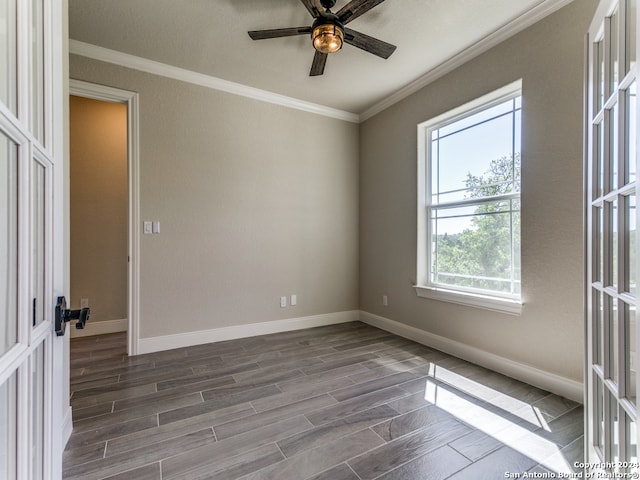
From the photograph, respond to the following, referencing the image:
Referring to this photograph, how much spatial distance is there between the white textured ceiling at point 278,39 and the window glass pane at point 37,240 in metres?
2.11

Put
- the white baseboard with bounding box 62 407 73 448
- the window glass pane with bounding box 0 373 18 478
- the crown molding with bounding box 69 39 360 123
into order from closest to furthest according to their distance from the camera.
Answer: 1. the window glass pane with bounding box 0 373 18 478
2. the white baseboard with bounding box 62 407 73 448
3. the crown molding with bounding box 69 39 360 123

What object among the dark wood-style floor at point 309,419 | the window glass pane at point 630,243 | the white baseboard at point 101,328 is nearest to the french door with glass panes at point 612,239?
the window glass pane at point 630,243

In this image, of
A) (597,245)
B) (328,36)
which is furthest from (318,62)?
(597,245)

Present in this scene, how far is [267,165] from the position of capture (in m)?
3.45

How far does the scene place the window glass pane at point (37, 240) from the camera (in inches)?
24.4

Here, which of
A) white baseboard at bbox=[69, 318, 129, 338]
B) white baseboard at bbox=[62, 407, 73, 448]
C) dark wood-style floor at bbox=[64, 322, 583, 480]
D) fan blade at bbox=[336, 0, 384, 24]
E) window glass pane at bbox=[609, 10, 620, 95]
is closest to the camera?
window glass pane at bbox=[609, 10, 620, 95]

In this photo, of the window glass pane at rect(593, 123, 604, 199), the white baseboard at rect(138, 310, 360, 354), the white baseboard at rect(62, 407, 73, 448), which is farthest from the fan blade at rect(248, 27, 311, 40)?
the white baseboard at rect(138, 310, 360, 354)

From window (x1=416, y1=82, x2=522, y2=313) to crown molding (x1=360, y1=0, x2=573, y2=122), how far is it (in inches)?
15.7

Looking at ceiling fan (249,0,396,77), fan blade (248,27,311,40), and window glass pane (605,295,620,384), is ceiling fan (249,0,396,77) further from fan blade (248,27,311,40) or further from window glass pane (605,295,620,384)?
window glass pane (605,295,620,384)

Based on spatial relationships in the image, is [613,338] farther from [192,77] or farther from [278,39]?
[192,77]

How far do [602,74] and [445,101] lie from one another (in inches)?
73.6

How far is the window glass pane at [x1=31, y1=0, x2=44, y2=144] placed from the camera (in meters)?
0.63

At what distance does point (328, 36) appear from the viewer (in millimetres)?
1946

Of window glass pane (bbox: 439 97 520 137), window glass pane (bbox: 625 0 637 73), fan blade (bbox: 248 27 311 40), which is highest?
fan blade (bbox: 248 27 311 40)
